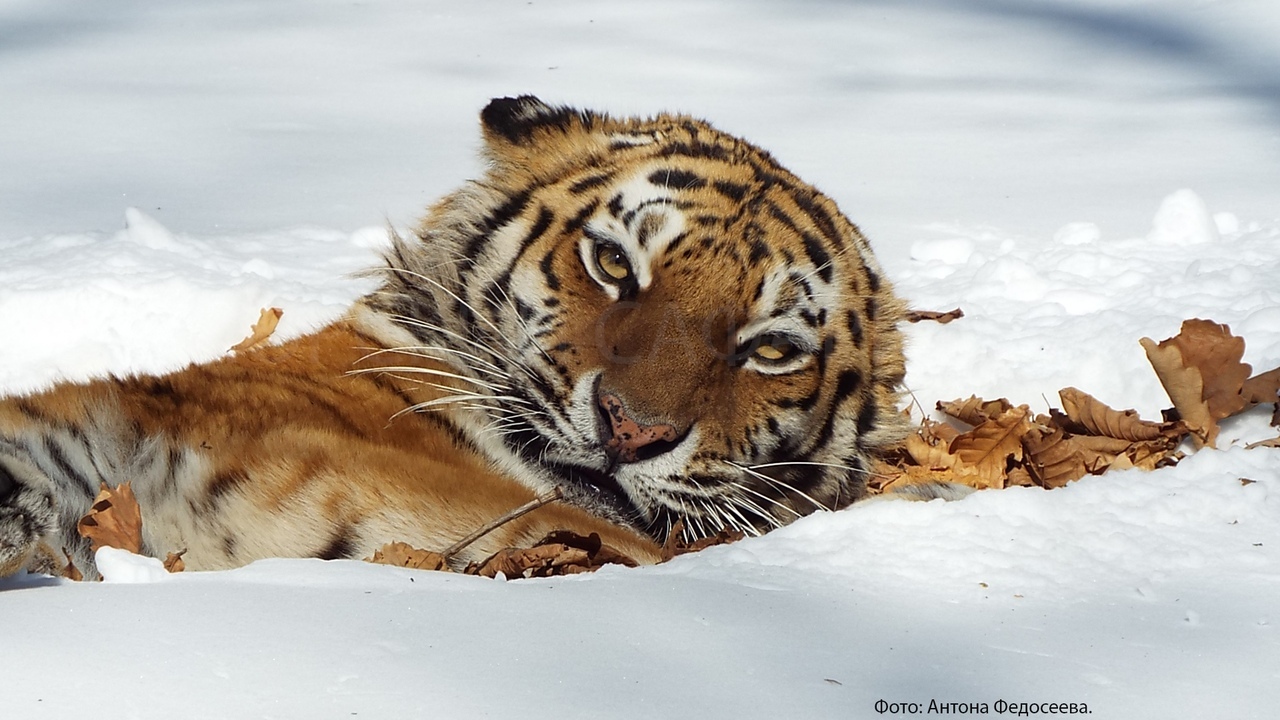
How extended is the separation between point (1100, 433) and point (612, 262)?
5.54 ft

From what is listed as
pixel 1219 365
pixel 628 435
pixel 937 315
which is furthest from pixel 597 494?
pixel 937 315

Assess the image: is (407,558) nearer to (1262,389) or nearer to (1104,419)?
(1104,419)

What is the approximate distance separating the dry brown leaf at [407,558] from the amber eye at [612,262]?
781mm

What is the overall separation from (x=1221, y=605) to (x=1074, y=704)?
1.65ft

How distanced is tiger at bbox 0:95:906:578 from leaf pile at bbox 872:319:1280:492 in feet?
1.19

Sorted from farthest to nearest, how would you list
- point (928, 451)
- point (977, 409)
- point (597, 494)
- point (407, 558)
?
point (977, 409), point (928, 451), point (597, 494), point (407, 558)

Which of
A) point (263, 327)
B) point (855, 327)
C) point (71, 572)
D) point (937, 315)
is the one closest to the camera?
point (71, 572)

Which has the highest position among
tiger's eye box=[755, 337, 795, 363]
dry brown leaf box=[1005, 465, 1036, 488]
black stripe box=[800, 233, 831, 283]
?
black stripe box=[800, 233, 831, 283]

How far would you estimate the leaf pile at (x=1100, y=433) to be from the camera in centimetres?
349

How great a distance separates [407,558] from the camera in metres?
2.43

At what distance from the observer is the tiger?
2490 mm

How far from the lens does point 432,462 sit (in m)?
2.67

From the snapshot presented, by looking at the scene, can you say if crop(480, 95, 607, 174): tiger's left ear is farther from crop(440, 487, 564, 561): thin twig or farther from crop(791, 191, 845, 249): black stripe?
crop(440, 487, 564, 561): thin twig

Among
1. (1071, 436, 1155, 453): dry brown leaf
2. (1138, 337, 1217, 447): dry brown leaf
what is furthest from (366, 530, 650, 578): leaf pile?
(1138, 337, 1217, 447): dry brown leaf
